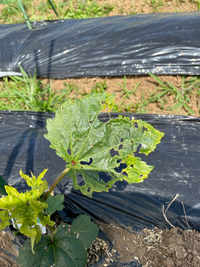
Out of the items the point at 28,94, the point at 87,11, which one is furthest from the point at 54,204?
the point at 87,11

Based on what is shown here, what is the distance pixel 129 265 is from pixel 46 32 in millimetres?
2293

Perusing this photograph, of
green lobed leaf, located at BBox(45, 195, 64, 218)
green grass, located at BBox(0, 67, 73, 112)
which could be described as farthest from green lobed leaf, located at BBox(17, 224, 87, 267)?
green grass, located at BBox(0, 67, 73, 112)

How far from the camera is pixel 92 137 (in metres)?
0.81

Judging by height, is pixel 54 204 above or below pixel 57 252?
above

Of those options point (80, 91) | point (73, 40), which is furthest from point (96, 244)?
point (73, 40)

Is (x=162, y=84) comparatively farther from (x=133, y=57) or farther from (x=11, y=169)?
(x=11, y=169)

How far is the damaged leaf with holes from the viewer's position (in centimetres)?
78

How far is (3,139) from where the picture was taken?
1414 millimetres

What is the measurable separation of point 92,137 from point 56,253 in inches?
17.4

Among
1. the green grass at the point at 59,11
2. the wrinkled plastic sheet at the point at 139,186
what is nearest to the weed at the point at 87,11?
the green grass at the point at 59,11

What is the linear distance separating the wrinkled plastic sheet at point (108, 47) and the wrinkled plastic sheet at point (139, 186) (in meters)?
0.94

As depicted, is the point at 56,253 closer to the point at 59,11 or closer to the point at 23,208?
the point at 23,208

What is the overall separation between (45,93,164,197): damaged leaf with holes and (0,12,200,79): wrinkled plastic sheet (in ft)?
4.64

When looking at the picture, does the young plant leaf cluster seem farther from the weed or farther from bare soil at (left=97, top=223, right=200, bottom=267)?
the weed
